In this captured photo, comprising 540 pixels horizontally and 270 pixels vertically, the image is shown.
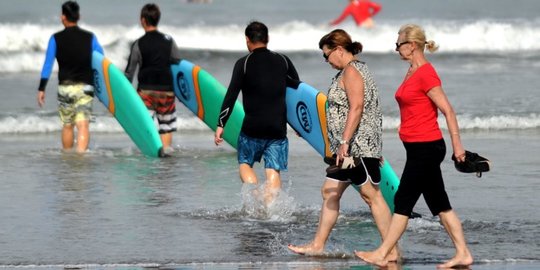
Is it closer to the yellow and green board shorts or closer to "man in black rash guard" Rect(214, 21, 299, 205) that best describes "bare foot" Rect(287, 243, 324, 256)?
"man in black rash guard" Rect(214, 21, 299, 205)

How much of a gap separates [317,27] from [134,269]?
Result: 2825cm

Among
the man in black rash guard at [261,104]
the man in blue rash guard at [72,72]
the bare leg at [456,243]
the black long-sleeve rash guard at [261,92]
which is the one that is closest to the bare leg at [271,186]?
the man in black rash guard at [261,104]

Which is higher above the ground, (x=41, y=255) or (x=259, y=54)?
(x=259, y=54)

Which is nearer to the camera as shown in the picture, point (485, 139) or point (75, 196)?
point (75, 196)

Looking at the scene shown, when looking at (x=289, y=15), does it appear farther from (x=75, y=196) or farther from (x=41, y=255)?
(x=41, y=255)

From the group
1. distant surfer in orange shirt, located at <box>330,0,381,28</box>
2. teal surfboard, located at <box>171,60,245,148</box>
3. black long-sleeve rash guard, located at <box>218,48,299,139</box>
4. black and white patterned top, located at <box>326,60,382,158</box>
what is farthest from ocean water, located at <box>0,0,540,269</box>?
distant surfer in orange shirt, located at <box>330,0,381,28</box>

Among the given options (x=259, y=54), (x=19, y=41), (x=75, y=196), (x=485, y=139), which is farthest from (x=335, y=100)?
Answer: (x=19, y=41)

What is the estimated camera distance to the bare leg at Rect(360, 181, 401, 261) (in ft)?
25.5

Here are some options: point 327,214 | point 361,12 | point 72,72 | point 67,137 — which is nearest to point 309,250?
point 327,214

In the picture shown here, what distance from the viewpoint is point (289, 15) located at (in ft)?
128

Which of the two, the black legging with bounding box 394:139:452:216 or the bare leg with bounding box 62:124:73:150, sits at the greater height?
the black legging with bounding box 394:139:452:216

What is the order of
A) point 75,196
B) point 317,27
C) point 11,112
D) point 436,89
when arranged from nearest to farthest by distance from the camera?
point 436,89
point 75,196
point 11,112
point 317,27

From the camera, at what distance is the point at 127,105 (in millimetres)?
13336

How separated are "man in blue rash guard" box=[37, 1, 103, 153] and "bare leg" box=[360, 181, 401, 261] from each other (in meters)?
5.80
